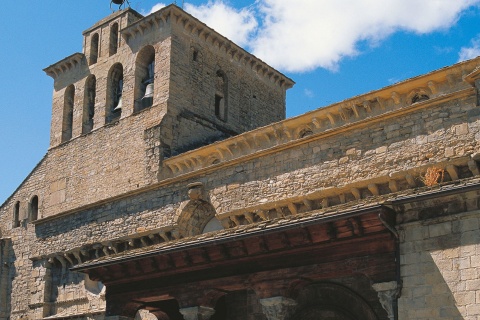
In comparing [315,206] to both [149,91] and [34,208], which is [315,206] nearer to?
[149,91]

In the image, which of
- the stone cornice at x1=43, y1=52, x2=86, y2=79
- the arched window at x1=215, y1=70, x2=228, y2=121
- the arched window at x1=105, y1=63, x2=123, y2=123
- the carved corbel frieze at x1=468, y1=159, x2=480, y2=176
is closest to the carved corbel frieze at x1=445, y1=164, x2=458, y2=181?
the carved corbel frieze at x1=468, y1=159, x2=480, y2=176

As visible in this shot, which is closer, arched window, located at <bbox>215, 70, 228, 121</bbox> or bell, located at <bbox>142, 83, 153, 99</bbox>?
bell, located at <bbox>142, 83, 153, 99</bbox>

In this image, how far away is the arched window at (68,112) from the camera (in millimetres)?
26062

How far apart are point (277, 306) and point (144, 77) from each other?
14.1 metres

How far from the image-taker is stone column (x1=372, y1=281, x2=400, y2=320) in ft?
32.9

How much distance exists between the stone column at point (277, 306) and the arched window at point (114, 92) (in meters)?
14.2

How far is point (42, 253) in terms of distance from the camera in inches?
916

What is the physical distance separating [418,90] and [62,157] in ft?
46.3

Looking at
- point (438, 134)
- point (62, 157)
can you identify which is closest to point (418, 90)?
point (438, 134)

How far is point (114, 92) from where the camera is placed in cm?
2500

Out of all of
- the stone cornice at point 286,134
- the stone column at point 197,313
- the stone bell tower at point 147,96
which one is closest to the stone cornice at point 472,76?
the stone cornice at point 286,134

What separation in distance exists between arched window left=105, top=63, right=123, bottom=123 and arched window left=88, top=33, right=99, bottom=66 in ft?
4.15

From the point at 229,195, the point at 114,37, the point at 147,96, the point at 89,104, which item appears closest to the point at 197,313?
the point at 229,195

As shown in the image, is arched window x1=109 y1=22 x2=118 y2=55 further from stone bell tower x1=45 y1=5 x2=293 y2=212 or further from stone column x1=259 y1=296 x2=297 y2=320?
stone column x1=259 y1=296 x2=297 y2=320
